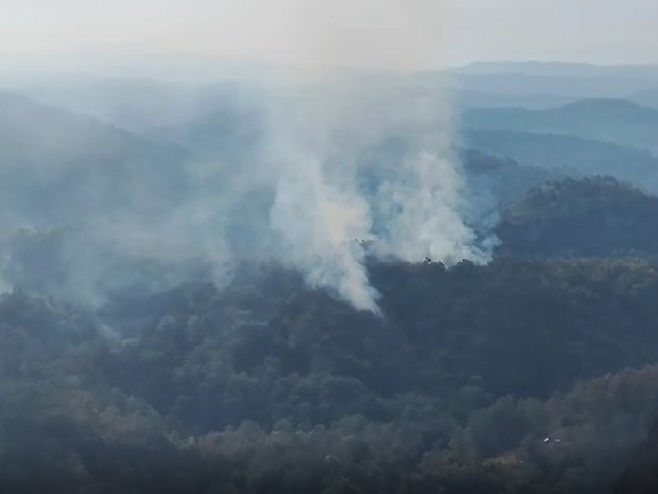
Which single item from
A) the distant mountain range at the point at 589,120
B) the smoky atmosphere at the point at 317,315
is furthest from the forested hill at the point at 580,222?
the distant mountain range at the point at 589,120

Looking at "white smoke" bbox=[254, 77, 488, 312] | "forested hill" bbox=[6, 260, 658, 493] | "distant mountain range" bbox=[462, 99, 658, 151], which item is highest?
"distant mountain range" bbox=[462, 99, 658, 151]

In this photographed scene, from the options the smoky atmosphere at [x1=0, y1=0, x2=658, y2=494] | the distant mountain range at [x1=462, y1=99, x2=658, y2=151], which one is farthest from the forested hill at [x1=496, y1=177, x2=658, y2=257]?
the distant mountain range at [x1=462, y1=99, x2=658, y2=151]

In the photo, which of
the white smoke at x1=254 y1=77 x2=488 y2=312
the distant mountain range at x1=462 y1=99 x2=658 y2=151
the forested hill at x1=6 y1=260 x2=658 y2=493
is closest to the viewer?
the forested hill at x1=6 y1=260 x2=658 y2=493

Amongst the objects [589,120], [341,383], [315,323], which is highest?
[589,120]

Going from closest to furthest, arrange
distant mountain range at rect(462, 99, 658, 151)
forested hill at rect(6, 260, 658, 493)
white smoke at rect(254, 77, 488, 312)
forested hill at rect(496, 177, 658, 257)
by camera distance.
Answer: forested hill at rect(6, 260, 658, 493) < white smoke at rect(254, 77, 488, 312) < forested hill at rect(496, 177, 658, 257) < distant mountain range at rect(462, 99, 658, 151)

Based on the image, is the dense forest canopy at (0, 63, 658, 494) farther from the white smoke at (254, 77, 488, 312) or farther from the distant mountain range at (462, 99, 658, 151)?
the distant mountain range at (462, 99, 658, 151)

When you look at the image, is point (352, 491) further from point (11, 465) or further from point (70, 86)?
point (70, 86)

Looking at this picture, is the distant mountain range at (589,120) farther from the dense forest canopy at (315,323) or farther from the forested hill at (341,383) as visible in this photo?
the forested hill at (341,383)

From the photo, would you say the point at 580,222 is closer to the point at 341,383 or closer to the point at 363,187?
the point at 363,187

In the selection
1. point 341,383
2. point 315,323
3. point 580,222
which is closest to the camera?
point 341,383

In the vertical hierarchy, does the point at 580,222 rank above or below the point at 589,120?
below

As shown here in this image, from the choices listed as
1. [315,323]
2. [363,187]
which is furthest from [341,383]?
[363,187]
